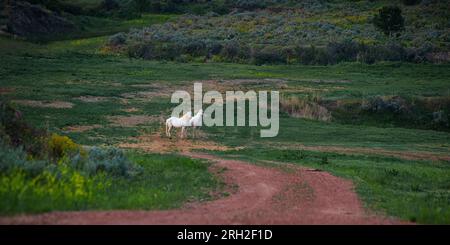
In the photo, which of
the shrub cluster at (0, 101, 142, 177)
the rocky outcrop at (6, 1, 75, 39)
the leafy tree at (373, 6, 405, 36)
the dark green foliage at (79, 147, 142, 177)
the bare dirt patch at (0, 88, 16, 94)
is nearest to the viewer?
the shrub cluster at (0, 101, 142, 177)

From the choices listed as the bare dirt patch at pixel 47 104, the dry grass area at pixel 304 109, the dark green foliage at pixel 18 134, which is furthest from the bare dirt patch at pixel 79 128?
the dry grass area at pixel 304 109

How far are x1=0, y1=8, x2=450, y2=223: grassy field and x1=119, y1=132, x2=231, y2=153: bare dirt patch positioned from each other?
0.83 m

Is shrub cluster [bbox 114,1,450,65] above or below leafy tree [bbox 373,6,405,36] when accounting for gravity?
below

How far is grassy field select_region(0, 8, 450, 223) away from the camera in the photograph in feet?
51.8

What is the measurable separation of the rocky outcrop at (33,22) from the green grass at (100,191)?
58248mm

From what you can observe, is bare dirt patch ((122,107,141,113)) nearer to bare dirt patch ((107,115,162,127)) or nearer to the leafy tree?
bare dirt patch ((107,115,162,127))

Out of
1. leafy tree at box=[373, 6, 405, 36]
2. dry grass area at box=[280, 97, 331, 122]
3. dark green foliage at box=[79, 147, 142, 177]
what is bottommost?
dry grass area at box=[280, 97, 331, 122]

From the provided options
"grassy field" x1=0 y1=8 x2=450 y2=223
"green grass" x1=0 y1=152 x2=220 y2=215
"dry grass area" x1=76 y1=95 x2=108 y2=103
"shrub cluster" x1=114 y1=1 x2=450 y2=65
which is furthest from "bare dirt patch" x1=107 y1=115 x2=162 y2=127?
"shrub cluster" x1=114 y1=1 x2=450 y2=65

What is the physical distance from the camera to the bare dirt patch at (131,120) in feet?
104

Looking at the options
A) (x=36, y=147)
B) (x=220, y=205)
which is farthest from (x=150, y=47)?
(x=220, y=205)

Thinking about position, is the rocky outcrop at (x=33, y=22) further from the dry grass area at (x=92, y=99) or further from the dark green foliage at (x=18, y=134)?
the dark green foliage at (x=18, y=134)
